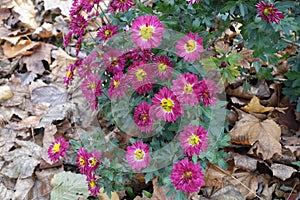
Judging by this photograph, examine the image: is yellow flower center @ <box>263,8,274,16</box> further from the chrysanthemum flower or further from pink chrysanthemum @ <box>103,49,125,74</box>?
pink chrysanthemum @ <box>103,49,125,74</box>

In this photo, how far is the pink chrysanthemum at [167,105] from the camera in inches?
48.5

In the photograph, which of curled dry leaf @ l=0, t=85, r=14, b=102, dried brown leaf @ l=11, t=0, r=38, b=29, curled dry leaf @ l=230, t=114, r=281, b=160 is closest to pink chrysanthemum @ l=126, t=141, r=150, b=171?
curled dry leaf @ l=230, t=114, r=281, b=160

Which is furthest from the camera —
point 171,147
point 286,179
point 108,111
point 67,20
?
point 67,20

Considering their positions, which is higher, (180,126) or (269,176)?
(180,126)

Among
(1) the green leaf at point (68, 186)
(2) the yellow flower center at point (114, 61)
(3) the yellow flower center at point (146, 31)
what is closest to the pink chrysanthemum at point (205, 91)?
(3) the yellow flower center at point (146, 31)

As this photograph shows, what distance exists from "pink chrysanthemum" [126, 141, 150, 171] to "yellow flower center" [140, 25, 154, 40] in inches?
13.4

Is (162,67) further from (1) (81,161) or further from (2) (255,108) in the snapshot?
(2) (255,108)

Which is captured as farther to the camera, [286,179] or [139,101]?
[286,179]

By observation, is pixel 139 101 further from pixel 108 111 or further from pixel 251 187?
pixel 251 187

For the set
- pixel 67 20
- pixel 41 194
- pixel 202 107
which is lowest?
pixel 41 194

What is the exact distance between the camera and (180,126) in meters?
1.42

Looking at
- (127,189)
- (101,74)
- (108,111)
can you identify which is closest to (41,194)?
(127,189)

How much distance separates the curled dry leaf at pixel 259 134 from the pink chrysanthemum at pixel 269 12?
23.6 inches

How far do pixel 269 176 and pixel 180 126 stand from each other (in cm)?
53
